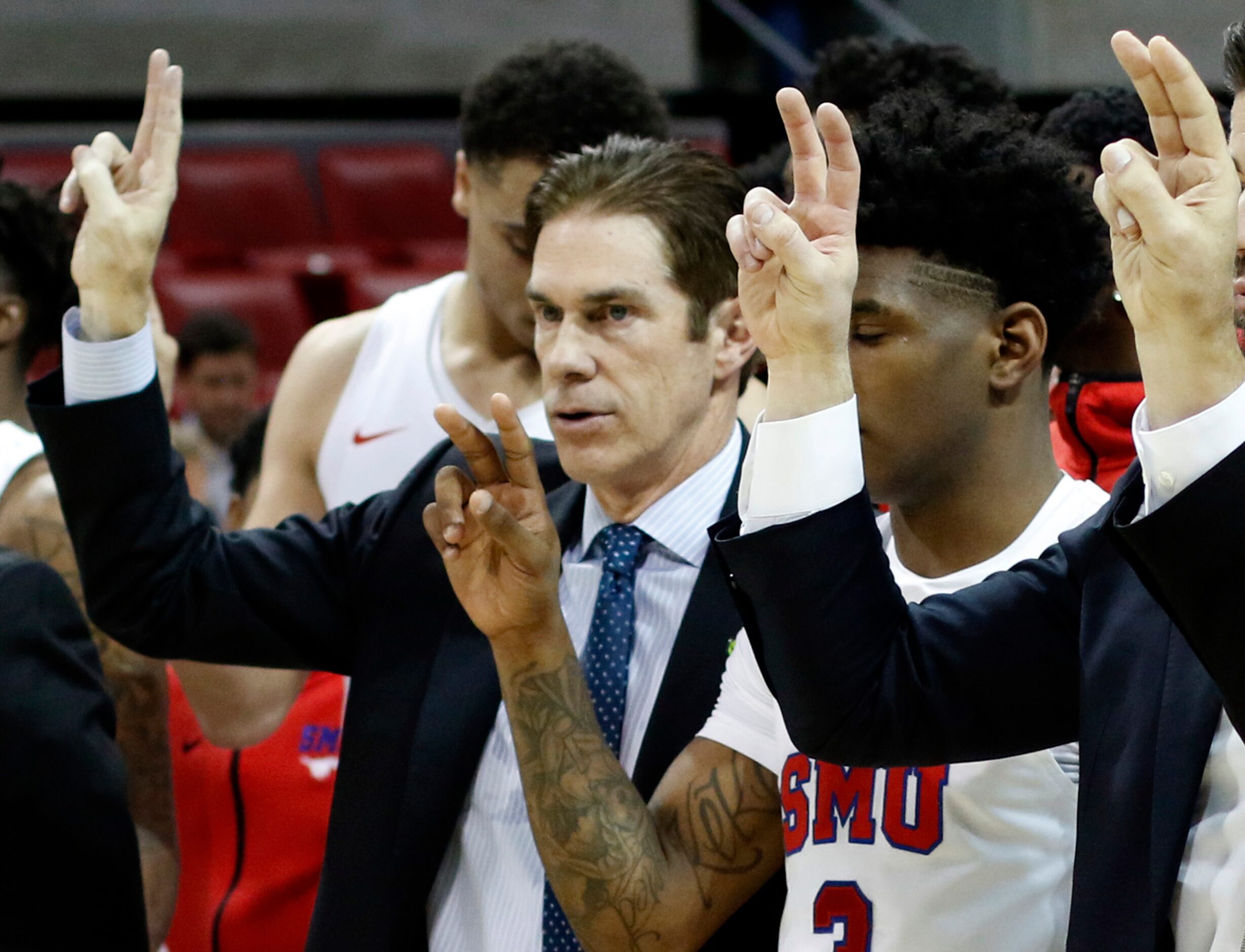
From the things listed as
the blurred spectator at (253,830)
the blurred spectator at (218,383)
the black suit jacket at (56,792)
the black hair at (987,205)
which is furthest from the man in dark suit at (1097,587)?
the blurred spectator at (218,383)

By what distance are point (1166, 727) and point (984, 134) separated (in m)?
0.85

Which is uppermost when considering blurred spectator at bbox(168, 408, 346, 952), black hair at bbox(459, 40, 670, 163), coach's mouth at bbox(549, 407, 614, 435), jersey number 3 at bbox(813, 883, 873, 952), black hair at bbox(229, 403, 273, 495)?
black hair at bbox(459, 40, 670, 163)

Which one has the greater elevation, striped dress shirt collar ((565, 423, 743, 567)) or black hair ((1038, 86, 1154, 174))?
black hair ((1038, 86, 1154, 174))

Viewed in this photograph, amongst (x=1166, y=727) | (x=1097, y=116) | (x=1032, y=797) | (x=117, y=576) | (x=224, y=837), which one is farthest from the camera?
(x=224, y=837)

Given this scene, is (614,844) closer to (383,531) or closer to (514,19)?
(383,531)

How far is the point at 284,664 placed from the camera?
228cm

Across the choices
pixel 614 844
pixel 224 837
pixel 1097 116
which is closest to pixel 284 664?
pixel 614 844

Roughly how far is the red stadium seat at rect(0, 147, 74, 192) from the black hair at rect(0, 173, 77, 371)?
15.9 feet

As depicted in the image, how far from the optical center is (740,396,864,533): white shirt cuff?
59.7 inches

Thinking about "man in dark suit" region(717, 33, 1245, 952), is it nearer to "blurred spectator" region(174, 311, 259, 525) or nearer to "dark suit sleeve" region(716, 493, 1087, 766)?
"dark suit sleeve" region(716, 493, 1087, 766)

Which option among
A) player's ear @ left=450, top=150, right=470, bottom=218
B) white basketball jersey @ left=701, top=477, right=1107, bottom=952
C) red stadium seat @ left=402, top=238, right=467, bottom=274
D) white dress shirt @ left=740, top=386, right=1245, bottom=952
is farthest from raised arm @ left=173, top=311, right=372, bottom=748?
red stadium seat @ left=402, top=238, right=467, bottom=274

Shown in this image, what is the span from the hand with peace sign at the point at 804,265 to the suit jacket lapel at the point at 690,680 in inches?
19.3

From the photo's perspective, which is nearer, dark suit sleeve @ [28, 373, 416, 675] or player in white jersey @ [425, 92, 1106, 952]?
player in white jersey @ [425, 92, 1106, 952]

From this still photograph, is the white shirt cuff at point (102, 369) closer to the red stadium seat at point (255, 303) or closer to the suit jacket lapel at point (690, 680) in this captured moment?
the suit jacket lapel at point (690, 680)
